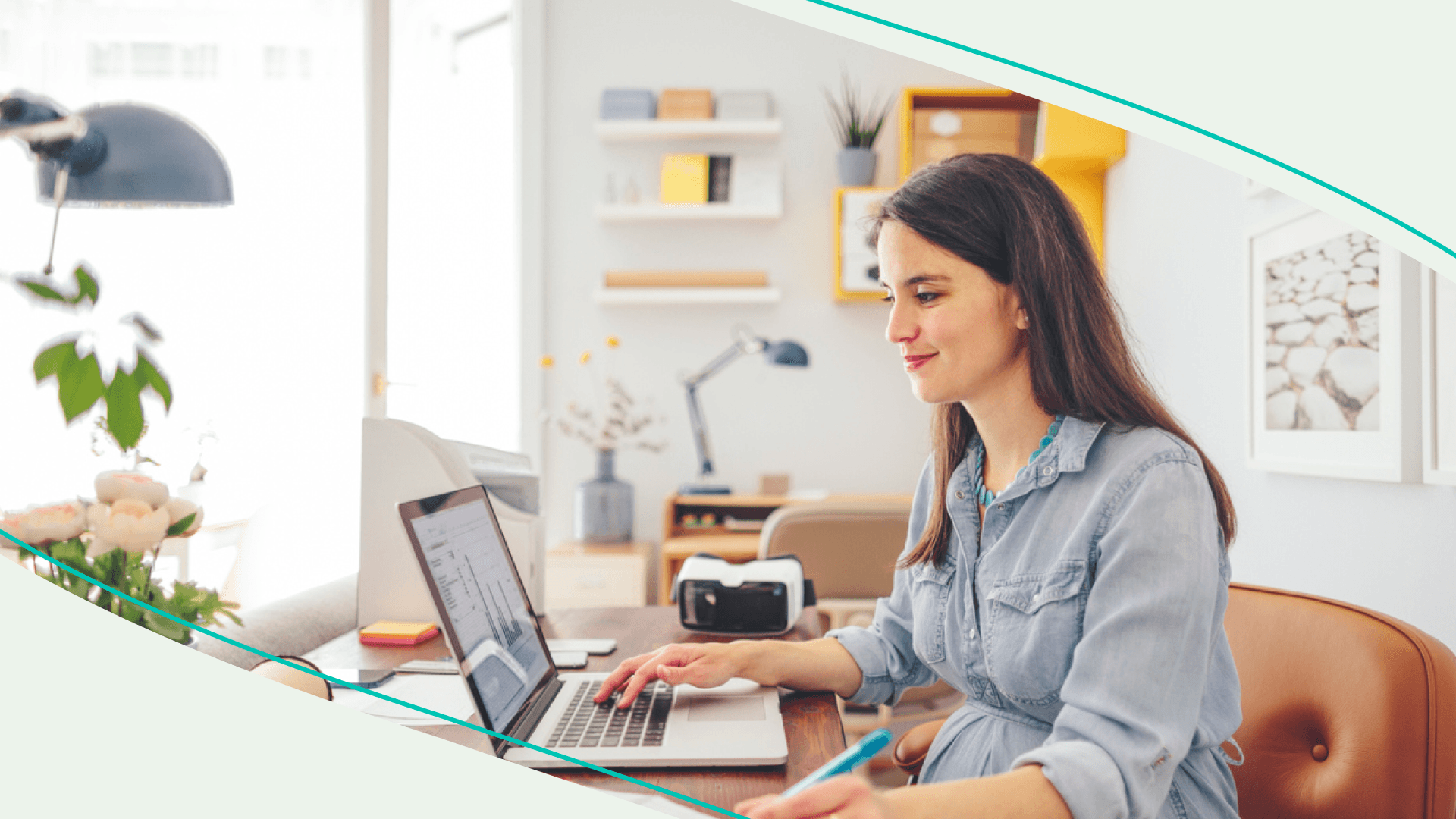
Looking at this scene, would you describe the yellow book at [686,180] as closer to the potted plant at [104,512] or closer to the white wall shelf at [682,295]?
the white wall shelf at [682,295]

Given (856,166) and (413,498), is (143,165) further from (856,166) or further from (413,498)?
(856,166)

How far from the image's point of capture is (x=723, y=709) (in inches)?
25.5

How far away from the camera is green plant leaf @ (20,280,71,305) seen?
1.25ft

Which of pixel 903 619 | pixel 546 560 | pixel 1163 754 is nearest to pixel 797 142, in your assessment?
pixel 546 560

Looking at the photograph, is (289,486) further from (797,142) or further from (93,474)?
(797,142)

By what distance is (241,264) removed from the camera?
16.4 inches

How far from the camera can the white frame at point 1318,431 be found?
867 millimetres

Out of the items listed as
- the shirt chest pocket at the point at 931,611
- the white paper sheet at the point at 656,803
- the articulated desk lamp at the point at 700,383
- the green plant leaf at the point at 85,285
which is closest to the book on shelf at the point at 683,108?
the articulated desk lamp at the point at 700,383

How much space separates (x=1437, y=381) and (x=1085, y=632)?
0.54m

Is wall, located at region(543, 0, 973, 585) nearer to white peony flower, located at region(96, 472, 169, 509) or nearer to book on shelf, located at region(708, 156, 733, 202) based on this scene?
book on shelf, located at region(708, 156, 733, 202)

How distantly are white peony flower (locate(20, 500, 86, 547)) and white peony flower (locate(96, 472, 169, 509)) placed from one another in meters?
0.01

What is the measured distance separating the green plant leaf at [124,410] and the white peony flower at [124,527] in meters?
0.03

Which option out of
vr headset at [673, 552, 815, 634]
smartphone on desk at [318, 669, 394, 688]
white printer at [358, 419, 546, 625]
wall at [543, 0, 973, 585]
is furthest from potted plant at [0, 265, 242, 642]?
wall at [543, 0, 973, 585]

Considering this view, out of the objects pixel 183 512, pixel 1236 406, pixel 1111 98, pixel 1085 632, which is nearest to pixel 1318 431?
pixel 1236 406
